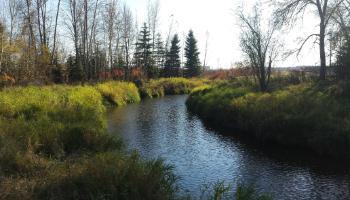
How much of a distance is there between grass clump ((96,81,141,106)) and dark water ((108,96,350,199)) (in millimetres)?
11153

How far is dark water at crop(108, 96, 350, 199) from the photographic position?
932cm

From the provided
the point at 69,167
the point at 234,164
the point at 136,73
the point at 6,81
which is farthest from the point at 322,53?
the point at 136,73

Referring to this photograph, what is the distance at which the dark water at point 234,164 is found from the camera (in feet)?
30.6

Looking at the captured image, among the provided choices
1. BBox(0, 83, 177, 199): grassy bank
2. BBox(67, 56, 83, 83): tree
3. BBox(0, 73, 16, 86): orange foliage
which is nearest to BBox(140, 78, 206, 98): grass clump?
BBox(67, 56, 83, 83): tree

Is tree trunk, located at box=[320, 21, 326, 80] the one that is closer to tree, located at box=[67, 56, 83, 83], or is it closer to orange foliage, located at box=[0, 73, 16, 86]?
orange foliage, located at box=[0, 73, 16, 86]

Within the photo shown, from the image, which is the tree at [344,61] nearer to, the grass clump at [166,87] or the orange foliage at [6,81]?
the orange foliage at [6,81]

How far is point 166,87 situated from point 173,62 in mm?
17586

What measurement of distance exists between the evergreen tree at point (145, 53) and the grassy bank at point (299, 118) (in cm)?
3586

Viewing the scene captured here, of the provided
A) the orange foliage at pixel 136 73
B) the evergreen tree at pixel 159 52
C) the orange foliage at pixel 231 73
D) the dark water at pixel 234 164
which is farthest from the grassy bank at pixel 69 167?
the evergreen tree at pixel 159 52

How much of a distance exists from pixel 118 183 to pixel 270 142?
908 centimetres

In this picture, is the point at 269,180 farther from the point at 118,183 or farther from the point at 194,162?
the point at 118,183

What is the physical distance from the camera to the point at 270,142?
47.3 ft

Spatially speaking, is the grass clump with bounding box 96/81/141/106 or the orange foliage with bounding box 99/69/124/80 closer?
the grass clump with bounding box 96/81/141/106

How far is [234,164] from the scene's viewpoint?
11.6 m
